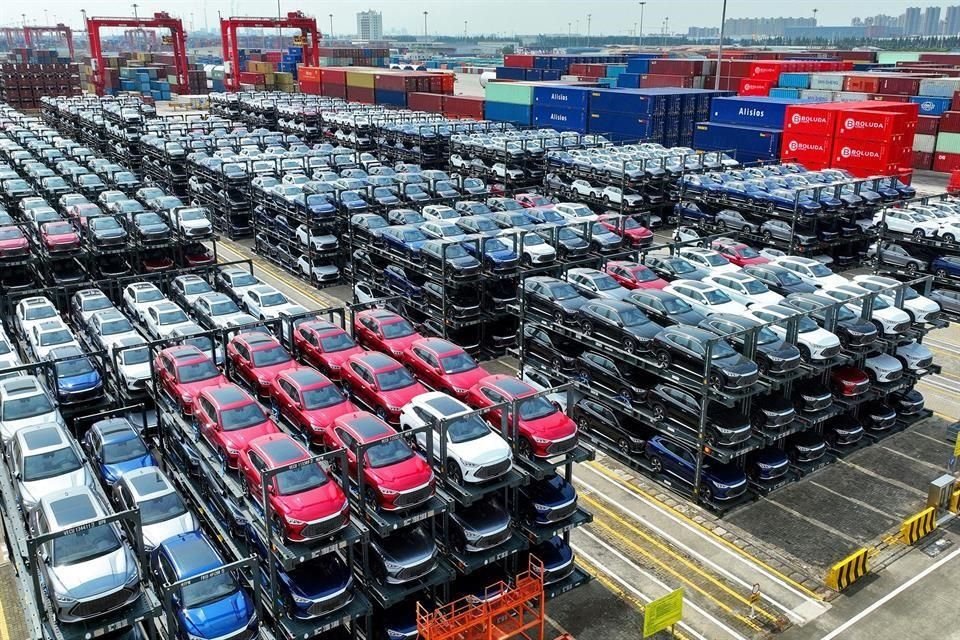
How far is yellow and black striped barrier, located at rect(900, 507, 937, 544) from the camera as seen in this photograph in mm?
19188

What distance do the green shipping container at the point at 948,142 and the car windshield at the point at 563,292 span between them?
52.9 meters

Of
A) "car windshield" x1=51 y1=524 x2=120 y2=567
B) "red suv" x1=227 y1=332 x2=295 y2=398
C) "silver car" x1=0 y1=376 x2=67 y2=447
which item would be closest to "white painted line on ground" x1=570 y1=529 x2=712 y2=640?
"red suv" x1=227 y1=332 x2=295 y2=398

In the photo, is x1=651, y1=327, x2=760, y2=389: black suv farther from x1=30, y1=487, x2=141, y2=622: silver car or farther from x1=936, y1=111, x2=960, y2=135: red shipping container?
x1=936, y1=111, x2=960, y2=135: red shipping container

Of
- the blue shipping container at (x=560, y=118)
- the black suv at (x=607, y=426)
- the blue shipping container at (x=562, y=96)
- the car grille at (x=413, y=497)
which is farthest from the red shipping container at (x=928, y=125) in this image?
the car grille at (x=413, y=497)

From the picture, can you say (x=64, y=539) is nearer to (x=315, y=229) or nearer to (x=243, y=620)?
(x=243, y=620)

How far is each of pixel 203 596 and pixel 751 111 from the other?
55.4 metres

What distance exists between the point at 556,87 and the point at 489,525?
2395 inches

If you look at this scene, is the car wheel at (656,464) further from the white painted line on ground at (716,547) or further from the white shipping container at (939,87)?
the white shipping container at (939,87)

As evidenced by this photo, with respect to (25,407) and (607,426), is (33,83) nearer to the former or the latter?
(25,407)

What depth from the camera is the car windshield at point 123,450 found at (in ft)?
61.0

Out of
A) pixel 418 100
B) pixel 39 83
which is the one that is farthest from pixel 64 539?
pixel 39 83

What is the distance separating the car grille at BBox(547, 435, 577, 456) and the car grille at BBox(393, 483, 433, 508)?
10.4 feet

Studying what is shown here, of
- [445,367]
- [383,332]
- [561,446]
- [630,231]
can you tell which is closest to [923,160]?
[630,231]

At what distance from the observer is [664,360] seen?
21172 mm
